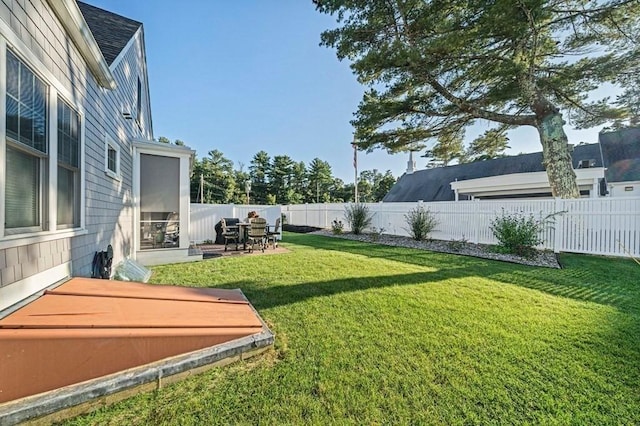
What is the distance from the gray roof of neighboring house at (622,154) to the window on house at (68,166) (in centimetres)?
2033

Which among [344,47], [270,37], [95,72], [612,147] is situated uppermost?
[270,37]

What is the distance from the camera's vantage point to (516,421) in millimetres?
1785

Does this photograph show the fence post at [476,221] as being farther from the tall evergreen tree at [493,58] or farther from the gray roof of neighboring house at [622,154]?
the gray roof of neighboring house at [622,154]

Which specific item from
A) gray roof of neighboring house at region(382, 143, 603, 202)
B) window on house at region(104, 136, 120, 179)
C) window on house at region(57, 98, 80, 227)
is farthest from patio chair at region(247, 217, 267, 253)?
gray roof of neighboring house at region(382, 143, 603, 202)

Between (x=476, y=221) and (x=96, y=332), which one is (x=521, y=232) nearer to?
(x=476, y=221)

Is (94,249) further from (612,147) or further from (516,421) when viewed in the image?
(612,147)

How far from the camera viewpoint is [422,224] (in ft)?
34.2

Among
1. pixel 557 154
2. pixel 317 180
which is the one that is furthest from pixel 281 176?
pixel 557 154

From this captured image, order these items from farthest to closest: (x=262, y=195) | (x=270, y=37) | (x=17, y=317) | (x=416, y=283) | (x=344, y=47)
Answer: (x=262, y=195)
(x=270, y=37)
(x=344, y=47)
(x=416, y=283)
(x=17, y=317)

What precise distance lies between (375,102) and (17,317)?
11.0 m

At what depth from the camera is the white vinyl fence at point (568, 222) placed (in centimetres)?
670

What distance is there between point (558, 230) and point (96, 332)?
10.00 meters

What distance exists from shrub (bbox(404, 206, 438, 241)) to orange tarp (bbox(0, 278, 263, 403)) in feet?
28.7

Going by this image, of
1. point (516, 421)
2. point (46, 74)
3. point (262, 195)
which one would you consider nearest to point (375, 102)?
point (46, 74)
